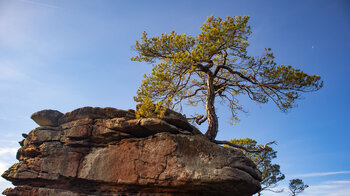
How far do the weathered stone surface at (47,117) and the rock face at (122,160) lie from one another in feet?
0.22

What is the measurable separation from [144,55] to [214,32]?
5445mm

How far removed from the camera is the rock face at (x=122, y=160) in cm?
1248

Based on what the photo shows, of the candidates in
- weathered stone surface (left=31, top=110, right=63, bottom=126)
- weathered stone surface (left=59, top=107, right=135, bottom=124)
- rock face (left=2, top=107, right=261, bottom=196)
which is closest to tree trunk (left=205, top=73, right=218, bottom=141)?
rock face (left=2, top=107, right=261, bottom=196)

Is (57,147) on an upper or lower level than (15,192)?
upper

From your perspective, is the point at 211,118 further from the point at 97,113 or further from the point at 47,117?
the point at 47,117

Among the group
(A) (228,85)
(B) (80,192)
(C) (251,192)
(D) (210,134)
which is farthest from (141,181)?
(A) (228,85)

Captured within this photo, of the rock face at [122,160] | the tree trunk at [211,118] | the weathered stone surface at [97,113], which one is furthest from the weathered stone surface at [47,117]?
the tree trunk at [211,118]

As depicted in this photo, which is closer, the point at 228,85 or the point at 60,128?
the point at 60,128

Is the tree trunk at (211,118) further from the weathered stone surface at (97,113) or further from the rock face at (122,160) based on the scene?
the weathered stone surface at (97,113)

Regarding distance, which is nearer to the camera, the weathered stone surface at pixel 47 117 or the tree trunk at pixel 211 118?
the tree trunk at pixel 211 118

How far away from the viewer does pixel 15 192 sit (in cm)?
1496

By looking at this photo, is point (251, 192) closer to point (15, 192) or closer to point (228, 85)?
point (228, 85)

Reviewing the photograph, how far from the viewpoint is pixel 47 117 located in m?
17.5

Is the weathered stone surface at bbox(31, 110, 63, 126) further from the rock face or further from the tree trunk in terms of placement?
the tree trunk
